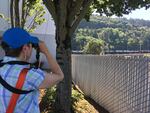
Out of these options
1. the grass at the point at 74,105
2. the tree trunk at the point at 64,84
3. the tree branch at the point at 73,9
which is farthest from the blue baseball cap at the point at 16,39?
the grass at the point at 74,105

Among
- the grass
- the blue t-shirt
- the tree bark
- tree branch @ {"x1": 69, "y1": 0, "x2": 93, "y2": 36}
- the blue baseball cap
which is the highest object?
tree branch @ {"x1": 69, "y1": 0, "x2": 93, "y2": 36}

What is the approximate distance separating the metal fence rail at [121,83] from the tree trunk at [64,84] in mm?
1227

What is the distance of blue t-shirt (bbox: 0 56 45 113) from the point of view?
3.78 meters

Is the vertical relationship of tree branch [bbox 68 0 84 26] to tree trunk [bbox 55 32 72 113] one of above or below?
above

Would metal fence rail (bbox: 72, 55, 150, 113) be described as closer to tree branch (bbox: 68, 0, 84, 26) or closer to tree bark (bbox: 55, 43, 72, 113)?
tree bark (bbox: 55, 43, 72, 113)

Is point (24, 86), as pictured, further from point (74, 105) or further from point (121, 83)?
point (74, 105)

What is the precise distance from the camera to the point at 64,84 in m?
10.8

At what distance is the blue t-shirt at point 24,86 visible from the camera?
3781 millimetres

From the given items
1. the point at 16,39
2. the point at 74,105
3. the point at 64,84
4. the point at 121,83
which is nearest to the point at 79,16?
the point at 64,84

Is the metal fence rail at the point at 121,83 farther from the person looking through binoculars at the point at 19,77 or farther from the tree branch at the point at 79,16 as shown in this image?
the person looking through binoculars at the point at 19,77

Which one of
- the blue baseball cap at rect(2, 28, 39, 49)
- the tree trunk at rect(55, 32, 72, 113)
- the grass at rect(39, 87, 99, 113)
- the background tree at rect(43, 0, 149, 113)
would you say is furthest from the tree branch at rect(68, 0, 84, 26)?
the blue baseball cap at rect(2, 28, 39, 49)

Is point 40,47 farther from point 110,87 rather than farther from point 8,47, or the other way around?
point 110,87

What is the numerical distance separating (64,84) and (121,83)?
1430 millimetres

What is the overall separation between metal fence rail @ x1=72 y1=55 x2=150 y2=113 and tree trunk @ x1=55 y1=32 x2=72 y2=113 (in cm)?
123
